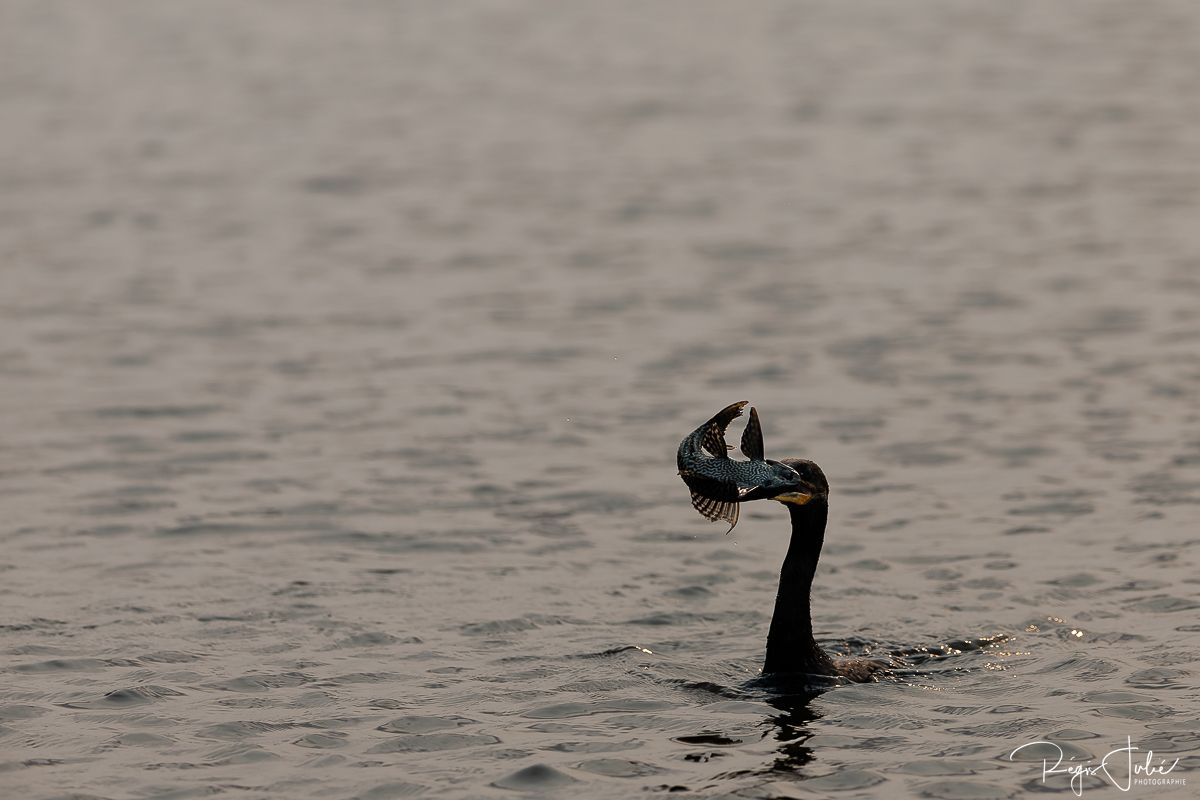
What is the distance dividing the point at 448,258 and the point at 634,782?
15.5 m

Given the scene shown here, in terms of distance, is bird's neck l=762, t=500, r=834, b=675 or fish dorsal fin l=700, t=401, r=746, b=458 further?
bird's neck l=762, t=500, r=834, b=675

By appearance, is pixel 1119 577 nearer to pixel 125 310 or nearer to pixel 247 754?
pixel 247 754

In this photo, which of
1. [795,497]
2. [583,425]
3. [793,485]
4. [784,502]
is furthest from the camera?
[583,425]

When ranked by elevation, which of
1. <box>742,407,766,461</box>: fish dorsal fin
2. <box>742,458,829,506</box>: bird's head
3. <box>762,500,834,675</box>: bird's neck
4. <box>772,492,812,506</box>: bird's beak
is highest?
<box>742,407,766,461</box>: fish dorsal fin

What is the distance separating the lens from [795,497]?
464 inches

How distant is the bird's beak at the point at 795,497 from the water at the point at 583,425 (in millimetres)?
1218

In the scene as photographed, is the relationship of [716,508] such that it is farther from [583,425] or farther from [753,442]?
[583,425]

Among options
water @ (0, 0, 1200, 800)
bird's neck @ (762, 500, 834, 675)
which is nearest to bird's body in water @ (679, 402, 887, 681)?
bird's neck @ (762, 500, 834, 675)

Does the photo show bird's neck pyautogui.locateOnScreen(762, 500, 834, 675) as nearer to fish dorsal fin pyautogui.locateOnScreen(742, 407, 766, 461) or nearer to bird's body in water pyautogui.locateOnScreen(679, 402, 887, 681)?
bird's body in water pyautogui.locateOnScreen(679, 402, 887, 681)

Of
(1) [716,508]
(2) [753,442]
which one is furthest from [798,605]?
(2) [753,442]

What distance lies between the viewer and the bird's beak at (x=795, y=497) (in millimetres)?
11719

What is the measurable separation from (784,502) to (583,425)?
676 centimetres

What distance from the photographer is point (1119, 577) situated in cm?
1420

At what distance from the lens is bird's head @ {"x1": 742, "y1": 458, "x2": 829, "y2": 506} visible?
11500mm
